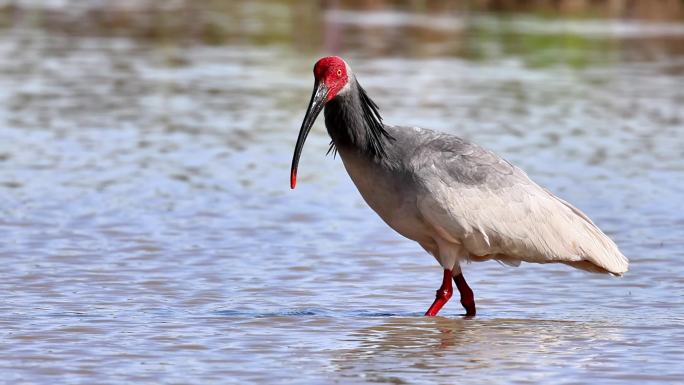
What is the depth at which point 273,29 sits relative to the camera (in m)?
28.0

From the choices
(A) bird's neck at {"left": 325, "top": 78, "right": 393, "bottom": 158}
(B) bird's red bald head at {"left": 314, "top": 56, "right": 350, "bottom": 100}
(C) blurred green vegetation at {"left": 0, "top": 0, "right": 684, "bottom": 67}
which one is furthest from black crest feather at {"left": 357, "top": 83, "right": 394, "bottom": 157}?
(C) blurred green vegetation at {"left": 0, "top": 0, "right": 684, "bottom": 67}

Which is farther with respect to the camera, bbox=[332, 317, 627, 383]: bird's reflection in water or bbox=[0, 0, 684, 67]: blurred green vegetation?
bbox=[0, 0, 684, 67]: blurred green vegetation

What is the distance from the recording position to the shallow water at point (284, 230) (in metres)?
7.57

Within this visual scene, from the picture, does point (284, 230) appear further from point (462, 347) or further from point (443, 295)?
point (462, 347)

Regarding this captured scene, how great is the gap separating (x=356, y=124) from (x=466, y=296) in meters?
1.23

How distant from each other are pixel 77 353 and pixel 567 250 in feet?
9.60

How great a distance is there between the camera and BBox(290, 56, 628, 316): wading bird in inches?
328

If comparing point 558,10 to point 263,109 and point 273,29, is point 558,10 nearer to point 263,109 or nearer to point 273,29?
point 273,29

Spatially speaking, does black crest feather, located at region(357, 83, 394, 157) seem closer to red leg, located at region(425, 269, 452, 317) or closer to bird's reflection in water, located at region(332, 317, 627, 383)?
red leg, located at region(425, 269, 452, 317)

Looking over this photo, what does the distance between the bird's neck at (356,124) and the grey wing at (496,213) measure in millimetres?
234

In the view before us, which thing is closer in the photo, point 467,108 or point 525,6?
point 467,108

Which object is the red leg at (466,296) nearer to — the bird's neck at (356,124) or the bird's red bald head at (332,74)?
the bird's neck at (356,124)

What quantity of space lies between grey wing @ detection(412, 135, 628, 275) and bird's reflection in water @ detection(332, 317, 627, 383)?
41cm

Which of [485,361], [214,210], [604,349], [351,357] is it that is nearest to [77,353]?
[351,357]
